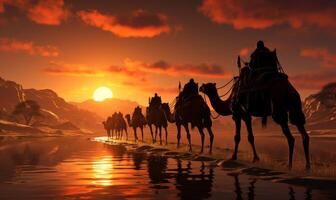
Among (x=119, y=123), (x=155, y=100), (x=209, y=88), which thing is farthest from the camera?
(x=119, y=123)

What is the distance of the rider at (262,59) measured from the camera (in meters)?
18.5

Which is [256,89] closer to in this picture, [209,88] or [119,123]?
[209,88]

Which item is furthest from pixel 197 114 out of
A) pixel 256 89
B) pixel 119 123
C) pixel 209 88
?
pixel 119 123

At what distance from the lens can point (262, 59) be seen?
1870cm

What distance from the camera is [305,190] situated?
11875mm

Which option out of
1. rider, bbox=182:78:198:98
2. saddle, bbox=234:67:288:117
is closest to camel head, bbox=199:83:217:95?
saddle, bbox=234:67:288:117

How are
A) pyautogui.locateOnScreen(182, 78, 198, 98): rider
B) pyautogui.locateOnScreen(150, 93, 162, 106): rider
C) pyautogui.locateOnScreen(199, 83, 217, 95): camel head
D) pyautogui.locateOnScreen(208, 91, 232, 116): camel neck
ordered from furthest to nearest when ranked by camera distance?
pyautogui.locateOnScreen(150, 93, 162, 106): rider, pyautogui.locateOnScreen(182, 78, 198, 98): rider, pyautogui.locateOnScreen(199, 83, 217, 95): camel head, pyautogui.locateOnScreen(208, 91, 232, 116): camel neck

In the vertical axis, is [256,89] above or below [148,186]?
above

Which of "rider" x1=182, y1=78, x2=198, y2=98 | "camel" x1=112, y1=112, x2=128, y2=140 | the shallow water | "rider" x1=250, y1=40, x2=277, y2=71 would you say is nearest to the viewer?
the shallow water

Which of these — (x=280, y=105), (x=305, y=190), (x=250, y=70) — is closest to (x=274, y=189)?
(x=305, y=190)

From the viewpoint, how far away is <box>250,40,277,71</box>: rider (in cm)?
1855

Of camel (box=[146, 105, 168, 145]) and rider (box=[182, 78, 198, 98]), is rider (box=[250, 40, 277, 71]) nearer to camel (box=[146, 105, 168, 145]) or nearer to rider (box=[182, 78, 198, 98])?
rider (box=[182, 78, 198, 98])

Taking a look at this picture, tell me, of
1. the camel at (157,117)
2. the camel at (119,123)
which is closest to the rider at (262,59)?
the camel at (157,117)

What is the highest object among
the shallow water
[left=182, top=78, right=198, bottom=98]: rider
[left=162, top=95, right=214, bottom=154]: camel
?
[left=182, top=78, right=198, bottom=98]: rider
